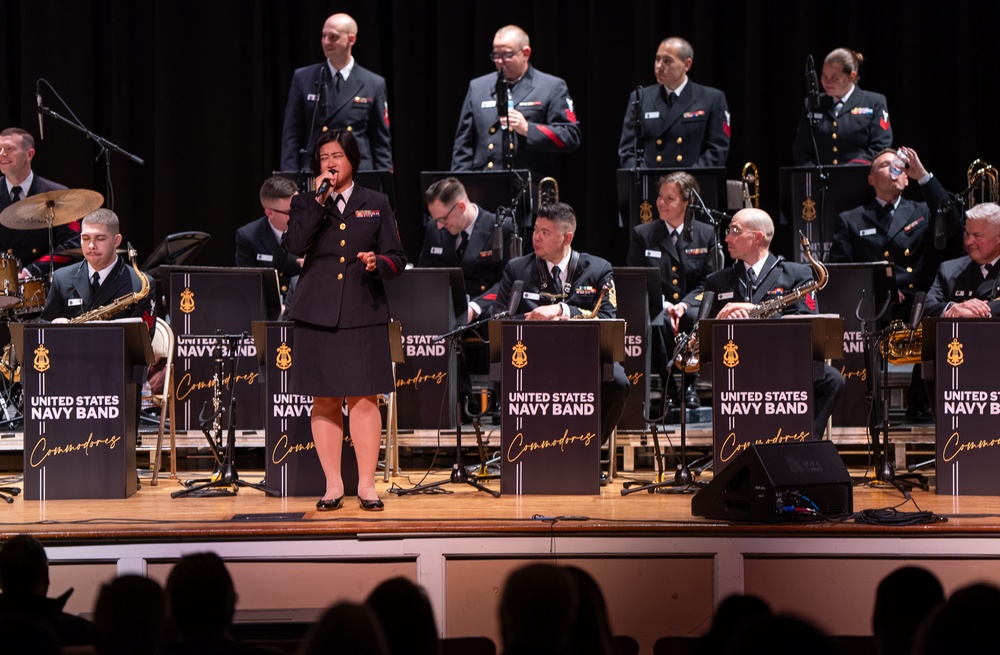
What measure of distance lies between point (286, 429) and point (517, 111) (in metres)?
3.00

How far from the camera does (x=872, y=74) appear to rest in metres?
9.59

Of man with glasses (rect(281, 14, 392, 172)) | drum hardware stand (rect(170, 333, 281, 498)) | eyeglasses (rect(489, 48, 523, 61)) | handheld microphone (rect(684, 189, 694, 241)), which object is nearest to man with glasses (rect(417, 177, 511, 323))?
man with glasses (rect(281, 14, 392, 172))

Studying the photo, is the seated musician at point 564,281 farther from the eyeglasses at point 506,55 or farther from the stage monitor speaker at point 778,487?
the eyeglasses at point 506,55

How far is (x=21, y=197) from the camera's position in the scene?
A: 8.41 metres

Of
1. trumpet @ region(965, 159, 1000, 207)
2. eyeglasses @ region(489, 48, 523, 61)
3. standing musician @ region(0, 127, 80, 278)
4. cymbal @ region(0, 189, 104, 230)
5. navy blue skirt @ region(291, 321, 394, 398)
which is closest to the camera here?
navy blue skirt @ region(291, 321, 394, 398)

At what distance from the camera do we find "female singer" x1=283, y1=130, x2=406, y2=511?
19.1ft

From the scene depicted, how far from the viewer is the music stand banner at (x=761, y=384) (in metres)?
6.46

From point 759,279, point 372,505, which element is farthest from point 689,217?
point 372,505

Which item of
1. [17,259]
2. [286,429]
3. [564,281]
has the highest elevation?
[17,259]

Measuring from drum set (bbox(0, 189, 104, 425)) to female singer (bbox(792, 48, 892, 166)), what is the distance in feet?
15.0

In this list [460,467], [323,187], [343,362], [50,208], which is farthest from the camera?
[50,208]

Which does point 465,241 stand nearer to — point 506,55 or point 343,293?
point 506,55

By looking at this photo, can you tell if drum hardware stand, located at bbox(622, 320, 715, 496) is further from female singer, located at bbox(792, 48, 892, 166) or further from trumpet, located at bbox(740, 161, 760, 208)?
female singer, located at bbox(792, 48, 892, 166)

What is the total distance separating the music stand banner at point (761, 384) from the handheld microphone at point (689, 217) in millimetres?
1674
